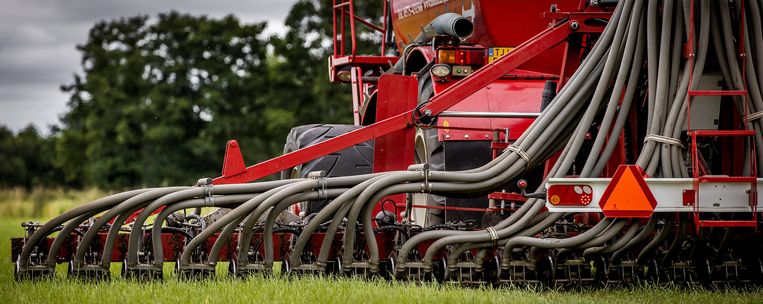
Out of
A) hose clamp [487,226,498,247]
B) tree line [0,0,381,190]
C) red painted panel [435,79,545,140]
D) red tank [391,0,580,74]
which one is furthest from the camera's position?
tree line [0,0,381,190]

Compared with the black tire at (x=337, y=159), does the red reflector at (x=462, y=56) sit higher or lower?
higher

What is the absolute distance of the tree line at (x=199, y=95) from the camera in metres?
34.9

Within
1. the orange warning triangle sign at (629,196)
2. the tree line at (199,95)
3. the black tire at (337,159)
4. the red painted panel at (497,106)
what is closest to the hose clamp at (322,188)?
the red painted panel at (497,106)

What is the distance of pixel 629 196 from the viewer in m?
6.47

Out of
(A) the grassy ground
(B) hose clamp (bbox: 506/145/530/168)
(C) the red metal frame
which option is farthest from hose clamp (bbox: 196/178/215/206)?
(C) the red metal frame

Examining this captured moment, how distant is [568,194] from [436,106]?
131cm

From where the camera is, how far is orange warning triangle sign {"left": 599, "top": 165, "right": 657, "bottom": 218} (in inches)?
254

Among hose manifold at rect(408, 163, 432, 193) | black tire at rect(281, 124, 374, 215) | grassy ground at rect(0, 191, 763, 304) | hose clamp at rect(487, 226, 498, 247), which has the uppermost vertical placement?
black tire at rect(281, 124, 374, 215)

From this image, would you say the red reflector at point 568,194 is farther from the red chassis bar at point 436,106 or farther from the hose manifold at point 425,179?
the red chassis bar at point 436,106

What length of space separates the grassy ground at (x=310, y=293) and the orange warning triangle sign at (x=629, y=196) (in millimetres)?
473

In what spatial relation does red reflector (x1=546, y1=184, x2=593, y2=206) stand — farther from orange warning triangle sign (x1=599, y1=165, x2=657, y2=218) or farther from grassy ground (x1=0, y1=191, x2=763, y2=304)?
grassy ground (x1=0, y1=191, x2=763, y2=304)

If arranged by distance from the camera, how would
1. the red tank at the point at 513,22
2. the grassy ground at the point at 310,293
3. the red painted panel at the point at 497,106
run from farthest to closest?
the red tank at the point at 513,22 < the red painted panel at the point at 497,106 < the grassy ground at the point at 310,293

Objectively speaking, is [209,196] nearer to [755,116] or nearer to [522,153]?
[522,153]

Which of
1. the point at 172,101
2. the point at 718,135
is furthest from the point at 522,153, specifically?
the point at 172,101
